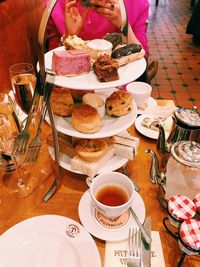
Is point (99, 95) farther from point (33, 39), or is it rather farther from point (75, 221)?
point (33, 39)

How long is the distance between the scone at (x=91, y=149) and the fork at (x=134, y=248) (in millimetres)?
242

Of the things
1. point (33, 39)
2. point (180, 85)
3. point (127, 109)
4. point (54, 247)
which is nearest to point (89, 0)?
point (127, 109)

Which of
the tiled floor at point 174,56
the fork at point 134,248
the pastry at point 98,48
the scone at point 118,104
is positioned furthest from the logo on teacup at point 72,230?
the tiled floor at point 174,56

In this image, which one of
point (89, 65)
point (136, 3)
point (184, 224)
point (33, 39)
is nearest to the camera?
point (184, 224)

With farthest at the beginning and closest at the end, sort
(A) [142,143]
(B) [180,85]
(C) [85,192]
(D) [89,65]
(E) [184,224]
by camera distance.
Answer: (B) [180,85]
(A) [142,143]
(C) [85,192]
(D) [89,65]
(E) [184,224]

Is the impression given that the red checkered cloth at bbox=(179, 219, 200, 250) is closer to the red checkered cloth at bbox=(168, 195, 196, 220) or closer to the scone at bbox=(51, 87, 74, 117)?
the red checkered cloth at bbox=(168, 195, 196, 220)

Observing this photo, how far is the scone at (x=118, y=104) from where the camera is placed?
80 cm

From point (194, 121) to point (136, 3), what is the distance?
1.04m

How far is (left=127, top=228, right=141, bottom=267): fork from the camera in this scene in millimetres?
620

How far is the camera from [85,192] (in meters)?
0.82

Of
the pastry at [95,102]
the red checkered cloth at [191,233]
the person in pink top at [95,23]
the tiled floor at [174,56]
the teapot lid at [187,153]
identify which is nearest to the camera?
the red checkered cloth at [191,233]

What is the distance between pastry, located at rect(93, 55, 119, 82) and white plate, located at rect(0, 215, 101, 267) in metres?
0.41

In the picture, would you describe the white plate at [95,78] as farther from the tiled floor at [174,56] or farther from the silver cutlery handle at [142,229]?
the tiled floor at [174,56]

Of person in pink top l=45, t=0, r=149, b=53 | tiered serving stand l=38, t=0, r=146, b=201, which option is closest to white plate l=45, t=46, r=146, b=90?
tiered serving stand l=38, t=0, r=146, b=201
